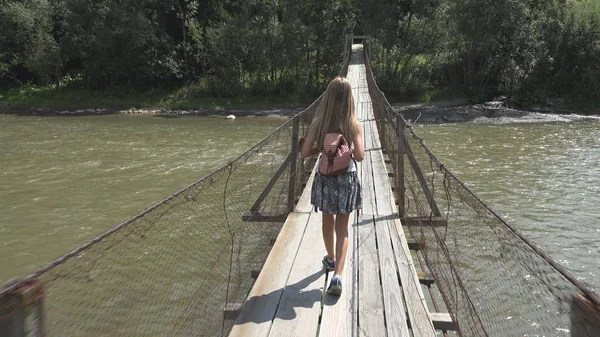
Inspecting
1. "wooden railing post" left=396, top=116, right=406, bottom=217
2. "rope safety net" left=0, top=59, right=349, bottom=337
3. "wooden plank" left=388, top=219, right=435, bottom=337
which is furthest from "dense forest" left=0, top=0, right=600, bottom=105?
"wooden plank" left=388, top=219, right=435, bottom=337

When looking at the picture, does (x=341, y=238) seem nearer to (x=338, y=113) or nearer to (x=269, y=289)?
(x=269, y=289)

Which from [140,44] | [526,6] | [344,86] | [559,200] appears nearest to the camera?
[344,86]

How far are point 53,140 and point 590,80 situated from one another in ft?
63.7

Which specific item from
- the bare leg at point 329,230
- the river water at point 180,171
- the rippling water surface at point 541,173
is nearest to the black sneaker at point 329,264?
the bare leg at point 329,230

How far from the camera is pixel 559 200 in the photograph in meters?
8.57

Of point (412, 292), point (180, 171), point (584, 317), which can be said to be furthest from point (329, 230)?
point (180, 171)

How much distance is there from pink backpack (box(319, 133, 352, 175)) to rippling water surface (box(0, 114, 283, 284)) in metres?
4.56

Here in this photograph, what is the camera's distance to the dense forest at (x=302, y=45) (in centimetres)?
2114

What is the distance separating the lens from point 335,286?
2.78 metres

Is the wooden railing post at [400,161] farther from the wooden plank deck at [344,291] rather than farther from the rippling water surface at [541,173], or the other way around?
the rippling water surface at [541,173]

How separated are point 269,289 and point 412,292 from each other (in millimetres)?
796

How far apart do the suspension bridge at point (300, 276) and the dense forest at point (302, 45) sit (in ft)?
50.8

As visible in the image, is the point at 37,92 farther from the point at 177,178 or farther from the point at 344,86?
the point at 344,86

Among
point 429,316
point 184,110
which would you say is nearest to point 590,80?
point 184,110
